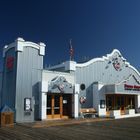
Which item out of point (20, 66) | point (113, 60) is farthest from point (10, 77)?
point (113, 60)

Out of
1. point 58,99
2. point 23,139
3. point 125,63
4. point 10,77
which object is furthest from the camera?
point 125,63

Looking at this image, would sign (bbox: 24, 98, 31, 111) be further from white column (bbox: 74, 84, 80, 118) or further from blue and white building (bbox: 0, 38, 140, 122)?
white column (bbox: 74, 84, 80, 118)

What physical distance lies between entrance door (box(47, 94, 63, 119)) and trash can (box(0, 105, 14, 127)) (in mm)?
3935

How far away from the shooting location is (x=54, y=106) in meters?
20.6

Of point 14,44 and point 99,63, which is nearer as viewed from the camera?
point 14,44

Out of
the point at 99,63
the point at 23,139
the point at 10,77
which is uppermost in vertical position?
the point at 99,63

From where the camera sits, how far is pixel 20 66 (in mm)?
18891

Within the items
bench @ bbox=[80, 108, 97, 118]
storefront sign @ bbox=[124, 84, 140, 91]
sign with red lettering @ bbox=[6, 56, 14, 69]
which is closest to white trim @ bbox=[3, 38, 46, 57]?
sign with red lettering @ bbox=[6, 56, 14, 69]

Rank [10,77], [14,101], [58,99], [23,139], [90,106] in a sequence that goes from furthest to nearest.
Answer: [90,106] → [58,99] → [10,77] → [14,101] → [23,139]

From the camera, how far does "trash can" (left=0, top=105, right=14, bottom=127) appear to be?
1641 cm

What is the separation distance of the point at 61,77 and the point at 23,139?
10.7 m

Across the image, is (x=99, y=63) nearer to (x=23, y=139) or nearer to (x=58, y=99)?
(x=58, y=99)

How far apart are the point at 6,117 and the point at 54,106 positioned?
5.10 metres

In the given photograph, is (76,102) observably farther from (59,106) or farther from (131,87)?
(131,87)
